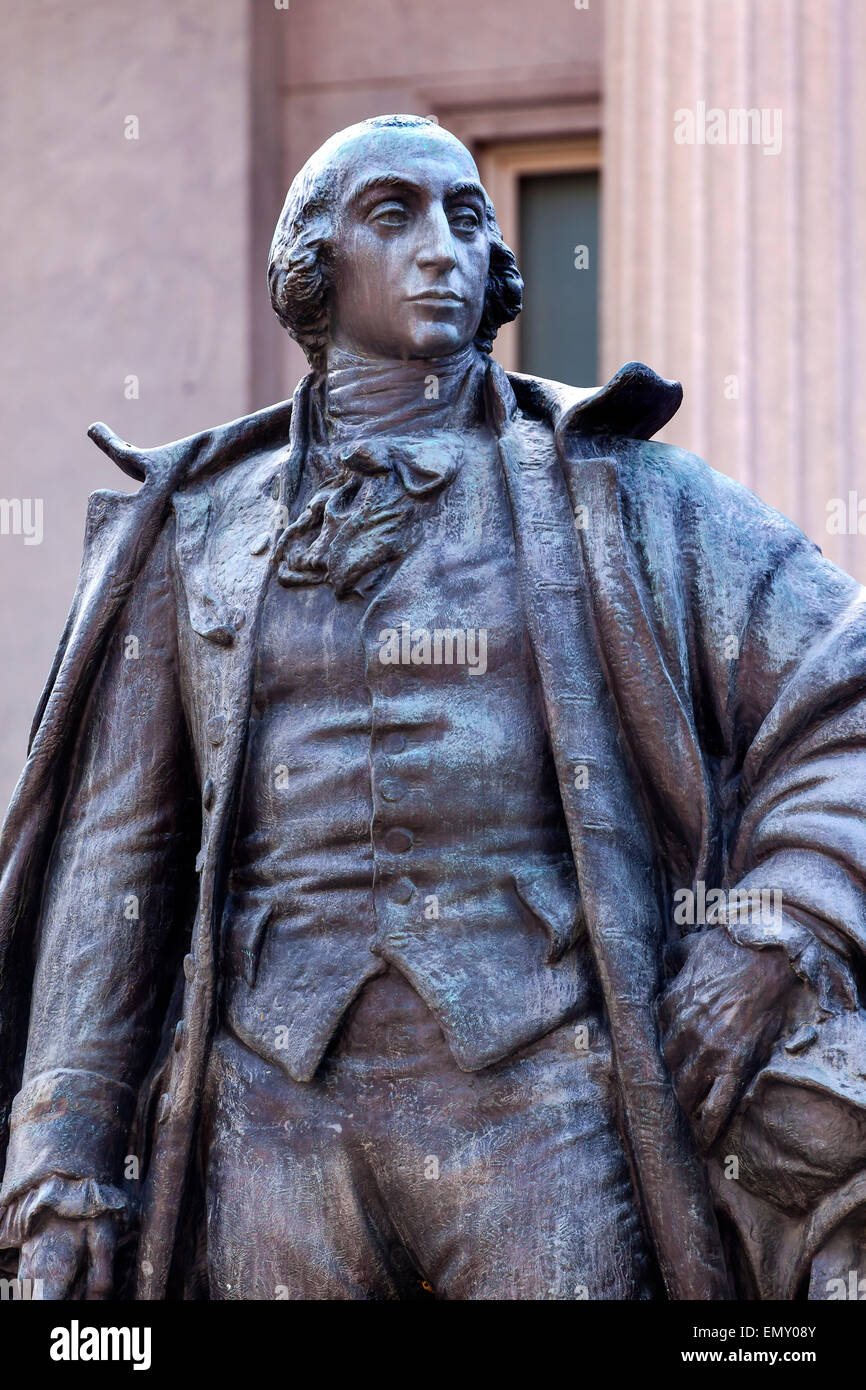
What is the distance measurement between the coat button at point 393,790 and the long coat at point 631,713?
25 centimetres

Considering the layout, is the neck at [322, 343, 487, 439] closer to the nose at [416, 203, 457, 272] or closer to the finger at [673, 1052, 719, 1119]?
the nose at [416, 203, 457, 272]

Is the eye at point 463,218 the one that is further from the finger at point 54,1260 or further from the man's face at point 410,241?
the finger at point 54,1260

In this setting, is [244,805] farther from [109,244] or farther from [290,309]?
[109,244]

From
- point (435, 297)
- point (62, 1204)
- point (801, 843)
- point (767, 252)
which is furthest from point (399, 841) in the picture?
point (767, 252)

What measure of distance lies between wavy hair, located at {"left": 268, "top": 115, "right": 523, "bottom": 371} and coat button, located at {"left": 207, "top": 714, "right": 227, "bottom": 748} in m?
0.69

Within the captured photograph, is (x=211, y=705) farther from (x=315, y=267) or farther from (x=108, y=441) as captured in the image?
(x=315, y=267)

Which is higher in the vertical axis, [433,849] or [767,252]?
[767,252]

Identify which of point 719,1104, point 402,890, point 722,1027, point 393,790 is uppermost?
point 393,790

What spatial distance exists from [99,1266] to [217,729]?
2.92 ft

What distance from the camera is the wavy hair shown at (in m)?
4.30

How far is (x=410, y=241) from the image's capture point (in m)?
4.22

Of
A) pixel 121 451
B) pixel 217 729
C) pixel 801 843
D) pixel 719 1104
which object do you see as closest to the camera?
pixel 719 1104

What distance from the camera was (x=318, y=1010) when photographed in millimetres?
3932

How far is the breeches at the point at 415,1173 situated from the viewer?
3.78 metres
